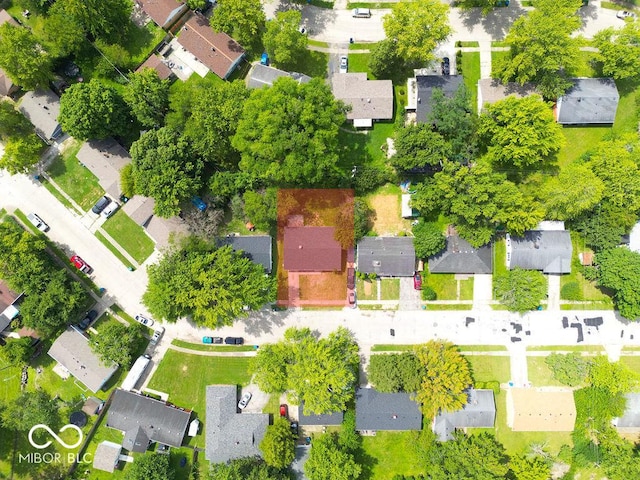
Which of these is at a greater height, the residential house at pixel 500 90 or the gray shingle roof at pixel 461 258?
the residential house at pixel 500 90

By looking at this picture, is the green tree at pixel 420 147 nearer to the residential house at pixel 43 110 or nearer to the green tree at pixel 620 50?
the green tree at pixel 620 50

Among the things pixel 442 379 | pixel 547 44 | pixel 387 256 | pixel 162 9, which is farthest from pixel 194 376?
pixel 547 44

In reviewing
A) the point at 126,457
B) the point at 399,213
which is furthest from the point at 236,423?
the point at 399,213

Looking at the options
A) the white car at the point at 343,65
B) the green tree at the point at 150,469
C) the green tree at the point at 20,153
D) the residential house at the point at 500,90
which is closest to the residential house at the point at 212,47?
the white car at the point at 343,65

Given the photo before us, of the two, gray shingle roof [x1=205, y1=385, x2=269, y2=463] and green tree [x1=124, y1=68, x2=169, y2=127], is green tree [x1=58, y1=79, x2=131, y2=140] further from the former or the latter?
gray shingle roof [x1=205, y1=385, x2=269, y2=463]

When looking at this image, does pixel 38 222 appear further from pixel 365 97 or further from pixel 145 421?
pixel 365 97

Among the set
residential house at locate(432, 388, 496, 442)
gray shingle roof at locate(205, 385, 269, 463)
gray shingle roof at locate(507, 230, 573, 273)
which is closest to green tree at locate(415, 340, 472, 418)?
residential house at locate(432, 388, 496, 442)
